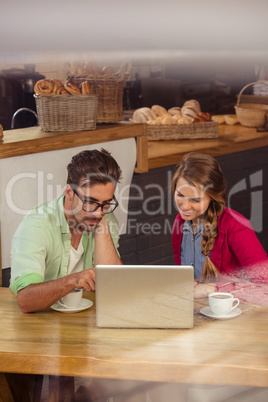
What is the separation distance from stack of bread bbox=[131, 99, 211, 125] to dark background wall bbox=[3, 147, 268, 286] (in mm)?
227

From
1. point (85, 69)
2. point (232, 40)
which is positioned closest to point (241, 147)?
point (85, 69)

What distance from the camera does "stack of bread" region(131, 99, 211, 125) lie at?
2.44 m

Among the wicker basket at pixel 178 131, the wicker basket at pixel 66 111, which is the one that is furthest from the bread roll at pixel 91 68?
the wicker basket at pixel 178 131

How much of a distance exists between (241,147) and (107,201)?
1.41 metres

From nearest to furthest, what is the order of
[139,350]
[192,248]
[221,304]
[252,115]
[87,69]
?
[139,350] < [221,304] < [192,248] < [87,69] < [252,115]

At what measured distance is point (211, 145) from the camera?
2.31m

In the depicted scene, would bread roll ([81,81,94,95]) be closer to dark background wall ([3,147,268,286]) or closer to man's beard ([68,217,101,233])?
dark background wall ([3,147,268,286])

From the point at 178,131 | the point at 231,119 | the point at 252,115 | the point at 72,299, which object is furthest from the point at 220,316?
the point at 231,119

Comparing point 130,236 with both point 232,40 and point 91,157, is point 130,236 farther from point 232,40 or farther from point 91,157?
point 232,40

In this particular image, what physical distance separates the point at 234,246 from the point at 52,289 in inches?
21.8

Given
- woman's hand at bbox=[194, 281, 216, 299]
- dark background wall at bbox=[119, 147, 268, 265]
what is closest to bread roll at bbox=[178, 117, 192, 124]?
dark background wall at bbox=[119, 147, 268, 265]

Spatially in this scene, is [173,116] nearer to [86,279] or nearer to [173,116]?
[173,116]

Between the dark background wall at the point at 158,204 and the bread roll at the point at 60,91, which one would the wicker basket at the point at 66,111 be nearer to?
the bread roll at the point at 60,91

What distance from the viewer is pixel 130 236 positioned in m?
2.09
